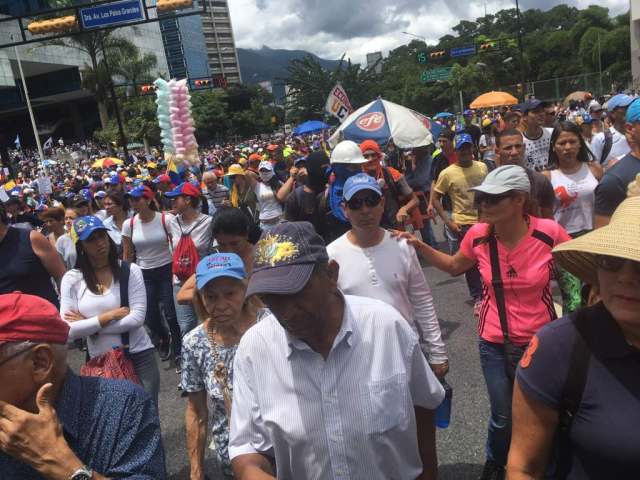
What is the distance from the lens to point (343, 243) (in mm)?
3051

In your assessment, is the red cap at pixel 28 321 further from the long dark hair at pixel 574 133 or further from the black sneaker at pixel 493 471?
the long dark hair at pixel 574 133

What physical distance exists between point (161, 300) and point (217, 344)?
3.43 m

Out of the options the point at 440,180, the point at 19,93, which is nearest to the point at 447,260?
the point at 440,180

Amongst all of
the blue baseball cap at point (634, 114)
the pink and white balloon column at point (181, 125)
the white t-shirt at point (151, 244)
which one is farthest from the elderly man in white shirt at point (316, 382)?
the pink and white balloon column at point (181, 125)

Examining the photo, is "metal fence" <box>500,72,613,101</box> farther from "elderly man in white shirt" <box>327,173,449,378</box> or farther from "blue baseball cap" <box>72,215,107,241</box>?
"blue baseball cap" <box>72,215,107,241</box>

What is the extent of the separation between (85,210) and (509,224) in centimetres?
618

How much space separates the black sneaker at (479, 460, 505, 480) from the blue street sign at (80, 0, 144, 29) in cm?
1348

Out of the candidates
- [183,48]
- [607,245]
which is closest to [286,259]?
[607,245]

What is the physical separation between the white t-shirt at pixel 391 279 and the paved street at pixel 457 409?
811 millimetres

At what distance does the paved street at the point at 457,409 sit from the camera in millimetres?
3326

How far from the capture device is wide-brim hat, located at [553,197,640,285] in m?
1.27

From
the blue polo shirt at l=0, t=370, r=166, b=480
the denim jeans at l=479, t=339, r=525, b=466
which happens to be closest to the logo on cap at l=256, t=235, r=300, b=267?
the blue polo shirt at l=0, t=370, r=166, b=480

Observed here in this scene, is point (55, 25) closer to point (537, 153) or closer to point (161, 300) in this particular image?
point (161, 300)

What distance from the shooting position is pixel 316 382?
1.64 metres
